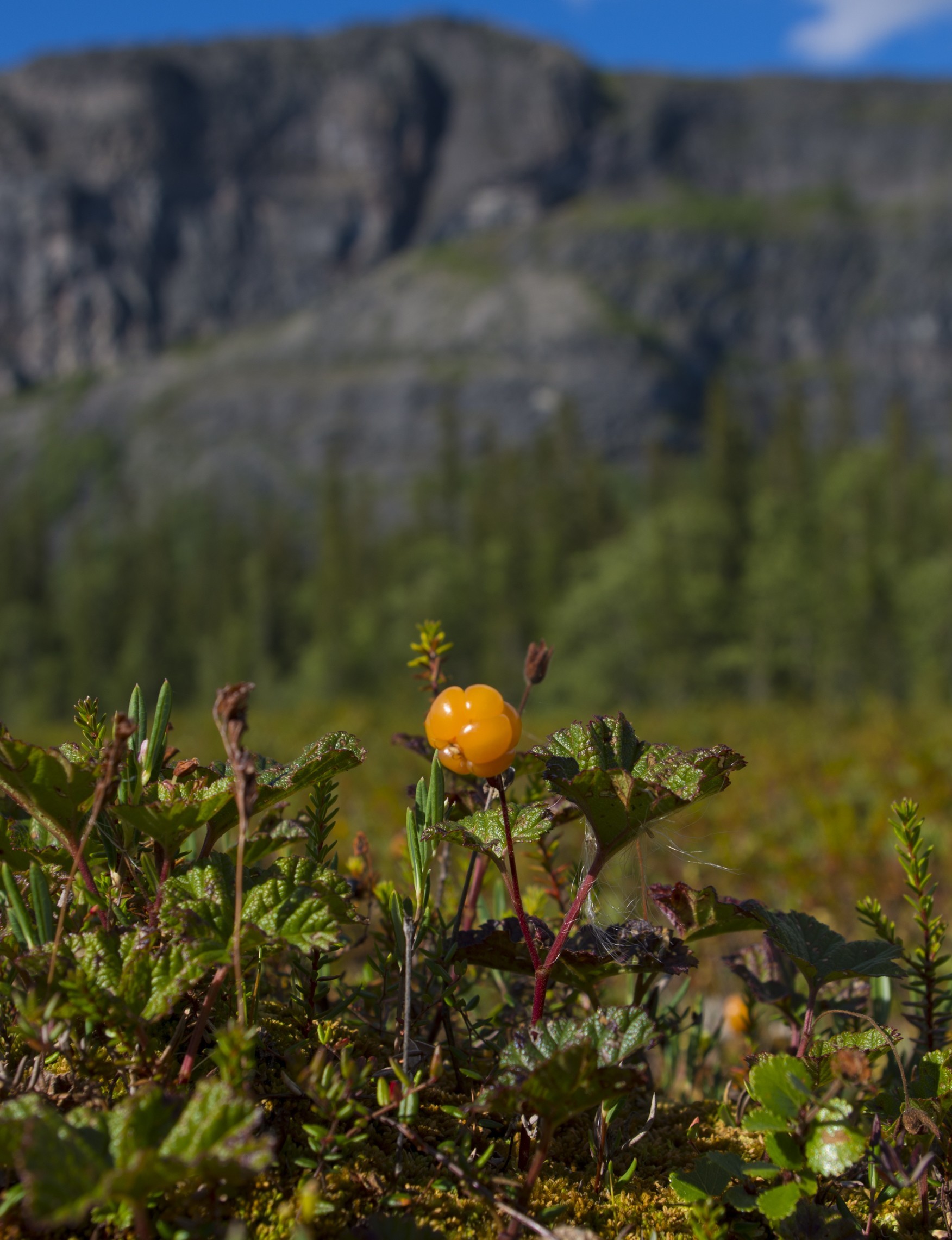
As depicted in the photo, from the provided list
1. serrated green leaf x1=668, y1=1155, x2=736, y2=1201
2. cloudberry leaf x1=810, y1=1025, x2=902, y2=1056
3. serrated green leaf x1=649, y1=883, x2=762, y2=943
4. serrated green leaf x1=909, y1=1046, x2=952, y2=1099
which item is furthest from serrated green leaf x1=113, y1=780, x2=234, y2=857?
serrated green leaf x1=909, y1=1046, x2=952, y2=1099

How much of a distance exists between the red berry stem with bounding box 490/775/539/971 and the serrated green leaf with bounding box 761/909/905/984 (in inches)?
9.8

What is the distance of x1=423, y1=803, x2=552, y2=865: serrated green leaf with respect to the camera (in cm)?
90

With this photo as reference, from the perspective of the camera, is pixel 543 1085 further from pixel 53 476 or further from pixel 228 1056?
pixel 53 476

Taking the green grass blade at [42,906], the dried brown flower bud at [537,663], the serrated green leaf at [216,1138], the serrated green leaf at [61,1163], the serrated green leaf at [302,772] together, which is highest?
the dried brown flower bud at [537,663]

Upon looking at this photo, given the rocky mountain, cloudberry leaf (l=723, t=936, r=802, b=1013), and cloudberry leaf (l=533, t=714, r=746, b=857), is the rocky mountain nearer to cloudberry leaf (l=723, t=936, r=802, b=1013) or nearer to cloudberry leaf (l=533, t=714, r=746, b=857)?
cloudberry leaf (l=723, t=936, r=802, b=1013)

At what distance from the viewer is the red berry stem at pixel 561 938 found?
34.0 inches

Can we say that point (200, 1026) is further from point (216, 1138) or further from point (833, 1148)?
point (833, 1148)

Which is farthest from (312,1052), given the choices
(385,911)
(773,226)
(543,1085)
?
(773,226)

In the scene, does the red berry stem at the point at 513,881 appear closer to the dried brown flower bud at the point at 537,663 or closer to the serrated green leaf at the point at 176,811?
the dried brown flower bud at the point at 537,663

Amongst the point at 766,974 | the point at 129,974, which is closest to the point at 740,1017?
the point at 766,974

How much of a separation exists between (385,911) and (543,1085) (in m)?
0.48

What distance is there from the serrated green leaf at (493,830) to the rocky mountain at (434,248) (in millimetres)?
94264

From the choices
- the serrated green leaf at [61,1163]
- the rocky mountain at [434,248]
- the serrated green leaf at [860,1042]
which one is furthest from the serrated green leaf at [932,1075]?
the rocky mountain at [434,248]

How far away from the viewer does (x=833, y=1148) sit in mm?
817
